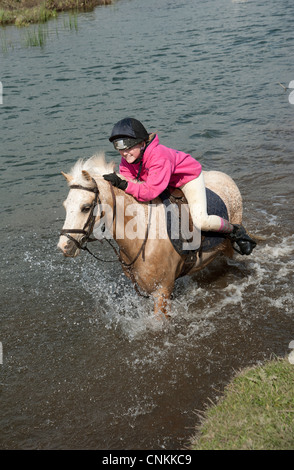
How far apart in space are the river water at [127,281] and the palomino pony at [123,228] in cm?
80

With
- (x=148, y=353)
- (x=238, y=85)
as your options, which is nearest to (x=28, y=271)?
(x=148, y=353)

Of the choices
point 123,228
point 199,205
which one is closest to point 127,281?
point 199,205

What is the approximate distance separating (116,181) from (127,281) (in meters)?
2.83

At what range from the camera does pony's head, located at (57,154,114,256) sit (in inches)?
207

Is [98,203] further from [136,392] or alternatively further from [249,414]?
[249,414]

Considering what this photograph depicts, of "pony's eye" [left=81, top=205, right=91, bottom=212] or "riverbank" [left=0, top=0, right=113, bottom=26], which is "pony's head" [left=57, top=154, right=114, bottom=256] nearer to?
"pony's eye" [left=81, top=205, right=91, bottom=212]

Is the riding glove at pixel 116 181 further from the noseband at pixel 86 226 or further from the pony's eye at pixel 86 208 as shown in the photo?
the pony's eye at pixel 86 208

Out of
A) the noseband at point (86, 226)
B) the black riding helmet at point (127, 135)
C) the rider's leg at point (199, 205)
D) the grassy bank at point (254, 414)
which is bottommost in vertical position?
the grassy bank at point (254, 414)

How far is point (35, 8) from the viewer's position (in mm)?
37500

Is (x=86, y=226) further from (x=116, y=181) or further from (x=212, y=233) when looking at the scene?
(x=212, y=233)

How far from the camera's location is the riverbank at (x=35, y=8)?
35500 mm

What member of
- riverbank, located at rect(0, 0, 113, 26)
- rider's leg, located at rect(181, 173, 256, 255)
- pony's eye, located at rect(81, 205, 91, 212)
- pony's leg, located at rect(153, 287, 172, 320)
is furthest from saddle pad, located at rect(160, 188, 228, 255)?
riverbank, located at rect(0, 0, 113, 26)

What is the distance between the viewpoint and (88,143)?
14.5 metres

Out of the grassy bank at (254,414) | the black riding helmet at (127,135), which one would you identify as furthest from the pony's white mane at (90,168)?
the grassy bank at (254,414)
